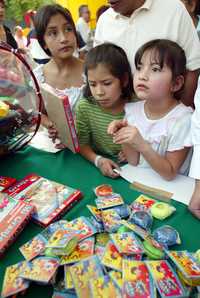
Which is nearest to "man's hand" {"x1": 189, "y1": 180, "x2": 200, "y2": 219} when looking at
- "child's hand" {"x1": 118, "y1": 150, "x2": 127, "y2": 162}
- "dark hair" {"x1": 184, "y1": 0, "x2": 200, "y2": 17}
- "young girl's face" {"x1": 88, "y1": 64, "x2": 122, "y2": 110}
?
"child's hand" {"x1": 118, "y1": 150, "x2": 127, "y2": 162}

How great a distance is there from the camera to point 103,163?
100 centimetres

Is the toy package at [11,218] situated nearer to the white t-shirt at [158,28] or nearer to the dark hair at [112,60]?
the dark hair at [112,60]

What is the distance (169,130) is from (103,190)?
0.29 m

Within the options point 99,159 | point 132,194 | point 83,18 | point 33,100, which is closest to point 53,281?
point 132,194

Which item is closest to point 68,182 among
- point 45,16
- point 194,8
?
point 45,16

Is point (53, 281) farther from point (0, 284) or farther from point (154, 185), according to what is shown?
point (154, 185)

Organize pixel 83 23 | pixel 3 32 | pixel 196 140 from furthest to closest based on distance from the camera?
pixel 83 23
pixel 3 32
pixel 196 140

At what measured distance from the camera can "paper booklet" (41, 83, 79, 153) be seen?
92 centimetres

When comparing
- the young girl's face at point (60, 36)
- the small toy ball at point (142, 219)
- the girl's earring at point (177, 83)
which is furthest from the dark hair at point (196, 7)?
the small toy ball at point (142, 219)

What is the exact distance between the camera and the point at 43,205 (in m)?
0.83

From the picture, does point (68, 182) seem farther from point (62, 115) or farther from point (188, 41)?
point (188, 41)

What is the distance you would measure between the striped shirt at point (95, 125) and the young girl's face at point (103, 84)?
0.26ft

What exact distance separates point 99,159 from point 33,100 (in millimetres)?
323

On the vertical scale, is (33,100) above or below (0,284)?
above
